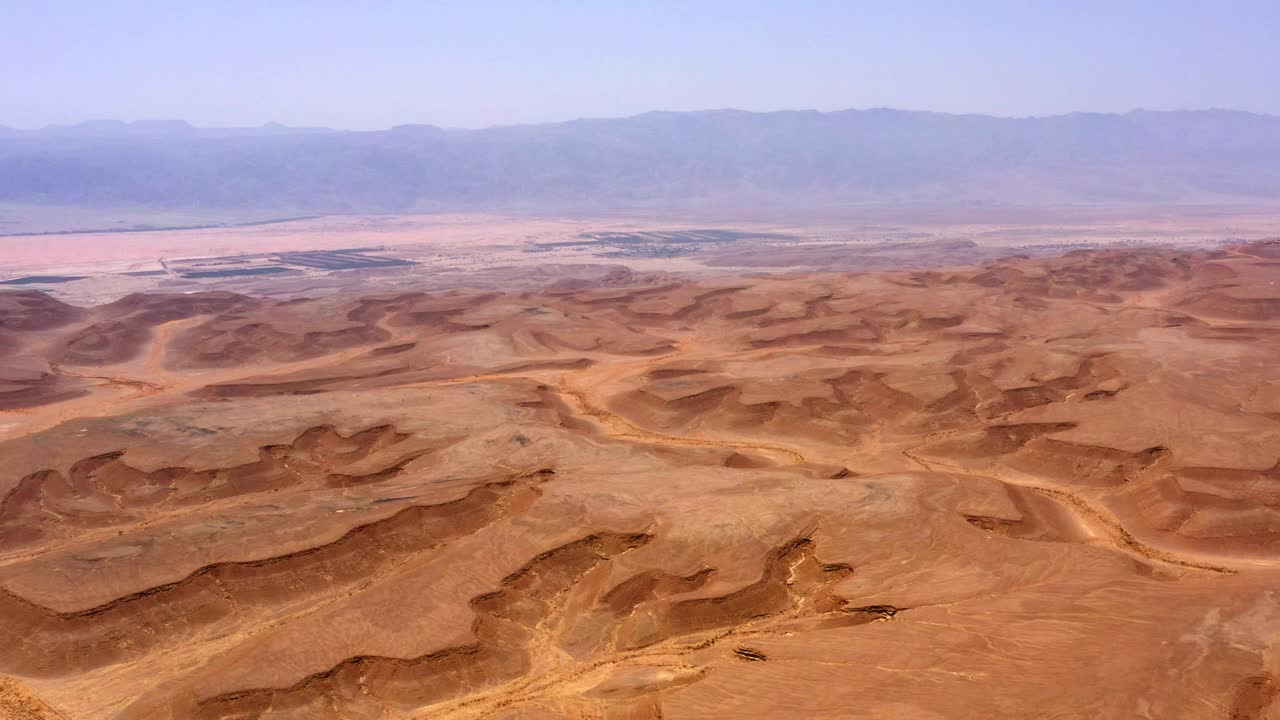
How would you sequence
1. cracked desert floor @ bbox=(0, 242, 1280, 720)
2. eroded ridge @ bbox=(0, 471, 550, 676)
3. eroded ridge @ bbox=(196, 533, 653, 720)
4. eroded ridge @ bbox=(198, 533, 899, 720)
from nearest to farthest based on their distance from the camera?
cracked desert floor @ bbox=(0, 242, 1280, 720), eroded ridge @ bbox=(196, 533, 653, 720), eroded ridge @ bbox=(198, 533, 899, 720), eroded ridge @ bbox=(0, 471, 550, 676)

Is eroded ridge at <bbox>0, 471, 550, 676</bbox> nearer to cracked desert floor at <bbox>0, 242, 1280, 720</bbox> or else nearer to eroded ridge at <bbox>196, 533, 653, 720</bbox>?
cracked desert floor at <bbox>0, 242, 1280, 720</bbox>

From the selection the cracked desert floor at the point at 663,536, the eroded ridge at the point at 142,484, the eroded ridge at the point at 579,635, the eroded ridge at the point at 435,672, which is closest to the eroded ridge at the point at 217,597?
the cracked desert floor at the point at 663,536

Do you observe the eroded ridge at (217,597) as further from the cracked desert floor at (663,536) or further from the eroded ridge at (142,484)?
the eroded ridge at (142,484)

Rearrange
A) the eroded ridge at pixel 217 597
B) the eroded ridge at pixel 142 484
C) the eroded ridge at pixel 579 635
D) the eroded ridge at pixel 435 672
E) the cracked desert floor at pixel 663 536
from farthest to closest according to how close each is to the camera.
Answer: the eroded ridge at pixel 142 484
the eroded ridge at pixel 217 597
the eroded ridge at pixel 579 635
the eroded ridge at pixel 435 672
the cracked desert floor at pixel 663 536

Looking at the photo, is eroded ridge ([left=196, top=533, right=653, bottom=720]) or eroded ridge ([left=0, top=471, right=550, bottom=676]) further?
eroded ridge ([left=0, top=471, right=550, bottom=676])

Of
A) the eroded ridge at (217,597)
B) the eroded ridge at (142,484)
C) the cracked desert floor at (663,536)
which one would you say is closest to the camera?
the cracked desert floor at (663,536)

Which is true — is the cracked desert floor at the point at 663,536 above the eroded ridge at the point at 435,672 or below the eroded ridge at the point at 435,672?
above

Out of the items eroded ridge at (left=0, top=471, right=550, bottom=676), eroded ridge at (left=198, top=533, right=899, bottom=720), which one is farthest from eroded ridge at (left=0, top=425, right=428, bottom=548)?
eroded ridge at (left=198, top=533, right=899, bottom=720)

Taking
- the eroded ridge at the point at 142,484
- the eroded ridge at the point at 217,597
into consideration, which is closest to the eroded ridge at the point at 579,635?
the eroded ridge at the point at 217,597

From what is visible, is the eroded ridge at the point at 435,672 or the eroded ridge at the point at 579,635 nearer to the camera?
the eroded ridge at the point at 435,672
